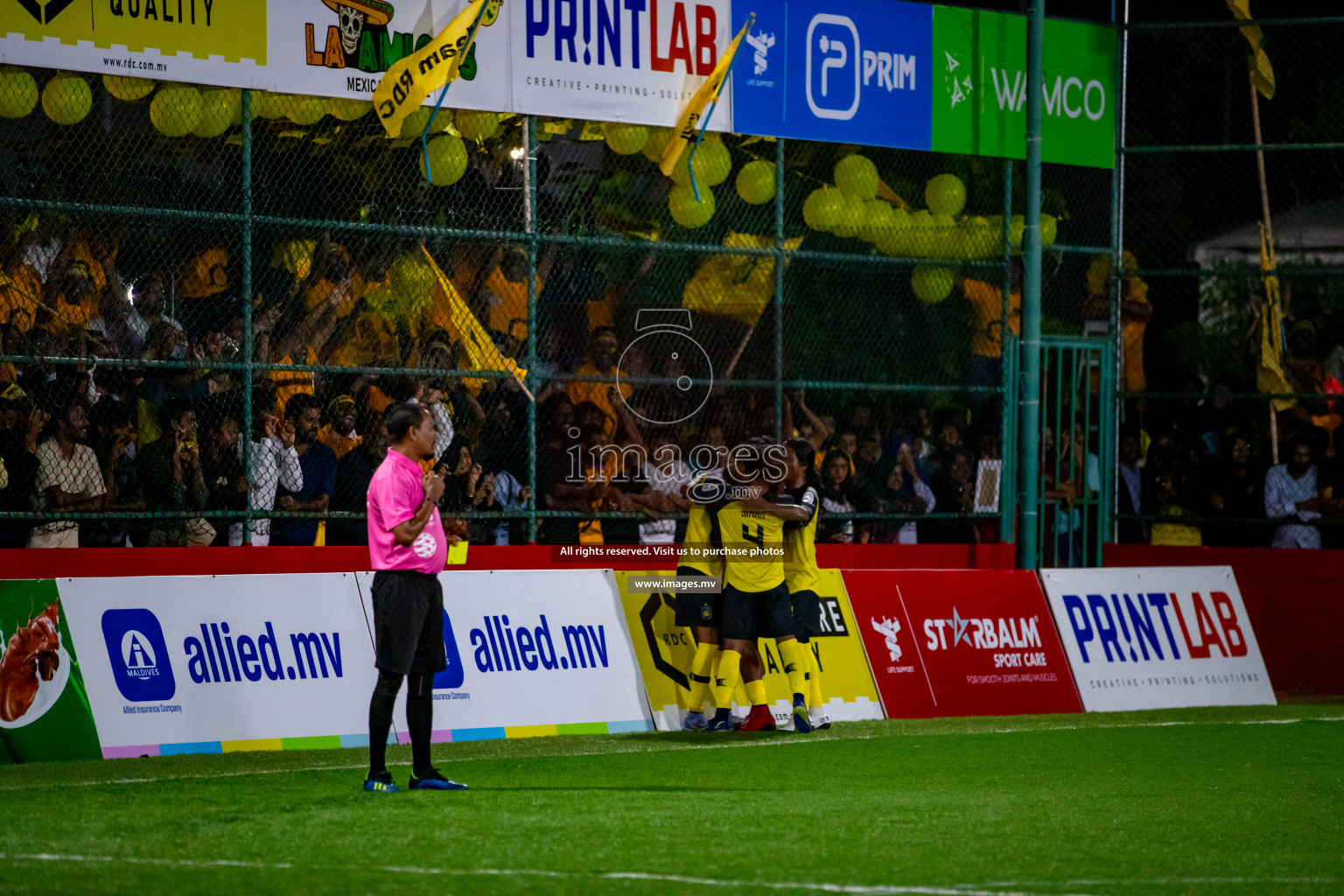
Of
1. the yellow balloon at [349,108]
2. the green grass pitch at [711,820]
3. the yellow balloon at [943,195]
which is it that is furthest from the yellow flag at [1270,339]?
the yellow balloon at [349,108]

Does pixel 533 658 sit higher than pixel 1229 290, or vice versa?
pixel 1229 290

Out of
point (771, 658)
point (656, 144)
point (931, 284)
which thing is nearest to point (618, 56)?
point (656, 144)

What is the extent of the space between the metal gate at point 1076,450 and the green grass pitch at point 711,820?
464cm

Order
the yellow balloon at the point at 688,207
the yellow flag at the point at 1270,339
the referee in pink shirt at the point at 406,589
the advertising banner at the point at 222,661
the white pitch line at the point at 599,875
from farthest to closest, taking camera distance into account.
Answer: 1. the yellow flag at the point at 1270,339
2. the yellow balloon at the point at 688,207
3. the advertising banner at the point at 222,661
4. the referee in pink shirt at the point at 406,589
5. the white pitch line at the point at 599,875

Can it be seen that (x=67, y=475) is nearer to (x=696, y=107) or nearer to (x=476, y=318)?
(x=476, y=318)

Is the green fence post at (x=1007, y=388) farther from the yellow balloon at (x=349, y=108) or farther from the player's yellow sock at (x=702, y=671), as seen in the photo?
the yellow balloon at (x=349, y=108)

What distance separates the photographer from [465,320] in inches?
516

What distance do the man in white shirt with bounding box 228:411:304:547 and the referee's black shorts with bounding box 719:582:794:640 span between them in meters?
3.09

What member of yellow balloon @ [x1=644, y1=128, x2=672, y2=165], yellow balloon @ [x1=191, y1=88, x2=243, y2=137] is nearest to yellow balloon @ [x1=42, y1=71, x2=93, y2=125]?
yellow balloon @ [x1=191, y1=88, x2=243, y2=137]

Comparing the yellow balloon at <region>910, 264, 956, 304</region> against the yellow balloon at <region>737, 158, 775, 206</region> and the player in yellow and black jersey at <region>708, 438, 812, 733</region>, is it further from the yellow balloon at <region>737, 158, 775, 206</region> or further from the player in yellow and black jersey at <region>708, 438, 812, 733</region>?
the player in yellow and black jersey at <region>708, 438, 812, 733</region>

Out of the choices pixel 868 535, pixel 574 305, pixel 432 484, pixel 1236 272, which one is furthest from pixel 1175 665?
pixel 432 484

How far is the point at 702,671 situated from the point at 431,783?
12.0ft

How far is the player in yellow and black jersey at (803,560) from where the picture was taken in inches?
480

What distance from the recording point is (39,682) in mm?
10219
